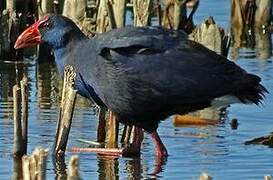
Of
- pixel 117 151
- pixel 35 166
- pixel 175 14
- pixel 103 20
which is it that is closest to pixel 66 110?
pixel 117 151

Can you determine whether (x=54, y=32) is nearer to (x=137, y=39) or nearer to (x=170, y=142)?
(x=137, y=39)

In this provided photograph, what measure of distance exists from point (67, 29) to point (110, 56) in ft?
2.32

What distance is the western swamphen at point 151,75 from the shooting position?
9352 mm

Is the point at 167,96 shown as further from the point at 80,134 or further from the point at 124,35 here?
the point at 80,134

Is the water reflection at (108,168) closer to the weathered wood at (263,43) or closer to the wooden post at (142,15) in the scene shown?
the wooden post at (142,15)

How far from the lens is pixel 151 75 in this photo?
9.42 m

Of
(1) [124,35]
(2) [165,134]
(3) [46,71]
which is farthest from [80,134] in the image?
(3) [46,71]

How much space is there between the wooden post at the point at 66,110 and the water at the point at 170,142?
15 centimetres

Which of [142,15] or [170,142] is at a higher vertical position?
[142,15]

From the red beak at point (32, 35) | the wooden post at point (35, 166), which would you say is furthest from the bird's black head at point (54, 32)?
the wooden post at point (35, 166)

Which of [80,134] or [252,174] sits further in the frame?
[80,134]

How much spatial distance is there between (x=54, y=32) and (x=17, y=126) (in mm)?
1130

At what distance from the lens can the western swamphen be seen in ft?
30.7

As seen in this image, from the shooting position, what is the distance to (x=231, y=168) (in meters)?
9.23
